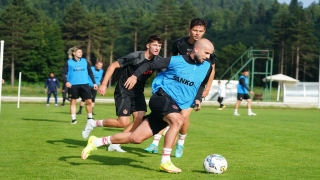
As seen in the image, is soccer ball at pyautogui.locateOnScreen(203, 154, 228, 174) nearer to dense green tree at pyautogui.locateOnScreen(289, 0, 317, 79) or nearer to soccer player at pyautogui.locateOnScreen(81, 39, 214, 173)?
soccer player at pyautogui.locateOnScreen(81, 39, 214, 173)

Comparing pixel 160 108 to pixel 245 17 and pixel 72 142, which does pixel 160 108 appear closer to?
pixel 72 142

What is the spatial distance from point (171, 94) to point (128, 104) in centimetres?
228

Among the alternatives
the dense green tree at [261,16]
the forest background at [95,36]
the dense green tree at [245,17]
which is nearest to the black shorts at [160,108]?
the forest background at [95,36]

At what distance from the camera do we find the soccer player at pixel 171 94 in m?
8.12

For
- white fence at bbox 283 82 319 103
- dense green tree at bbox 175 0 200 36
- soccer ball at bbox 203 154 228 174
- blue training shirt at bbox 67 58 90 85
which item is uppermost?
dense green tree at bbox 175 0 200 36

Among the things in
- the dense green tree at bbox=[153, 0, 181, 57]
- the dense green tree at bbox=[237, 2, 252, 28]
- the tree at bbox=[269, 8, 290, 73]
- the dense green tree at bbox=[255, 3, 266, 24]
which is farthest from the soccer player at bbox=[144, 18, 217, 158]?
the dense green tree at bbox=[255, 3, 266, 24]

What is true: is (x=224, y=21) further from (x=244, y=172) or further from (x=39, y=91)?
(x=244, y=172)

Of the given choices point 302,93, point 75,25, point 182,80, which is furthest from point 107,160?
point 75,25

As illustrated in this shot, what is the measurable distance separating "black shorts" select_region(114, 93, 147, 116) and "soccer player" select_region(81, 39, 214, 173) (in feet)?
6.55

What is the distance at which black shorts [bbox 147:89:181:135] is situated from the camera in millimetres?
8172

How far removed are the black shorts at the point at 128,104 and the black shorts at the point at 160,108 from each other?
205cm

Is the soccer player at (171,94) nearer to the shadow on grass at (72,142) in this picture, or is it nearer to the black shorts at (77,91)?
the shadow on grass at (72,142)

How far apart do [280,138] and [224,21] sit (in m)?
183

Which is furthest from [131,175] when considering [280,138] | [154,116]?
[280,138]
